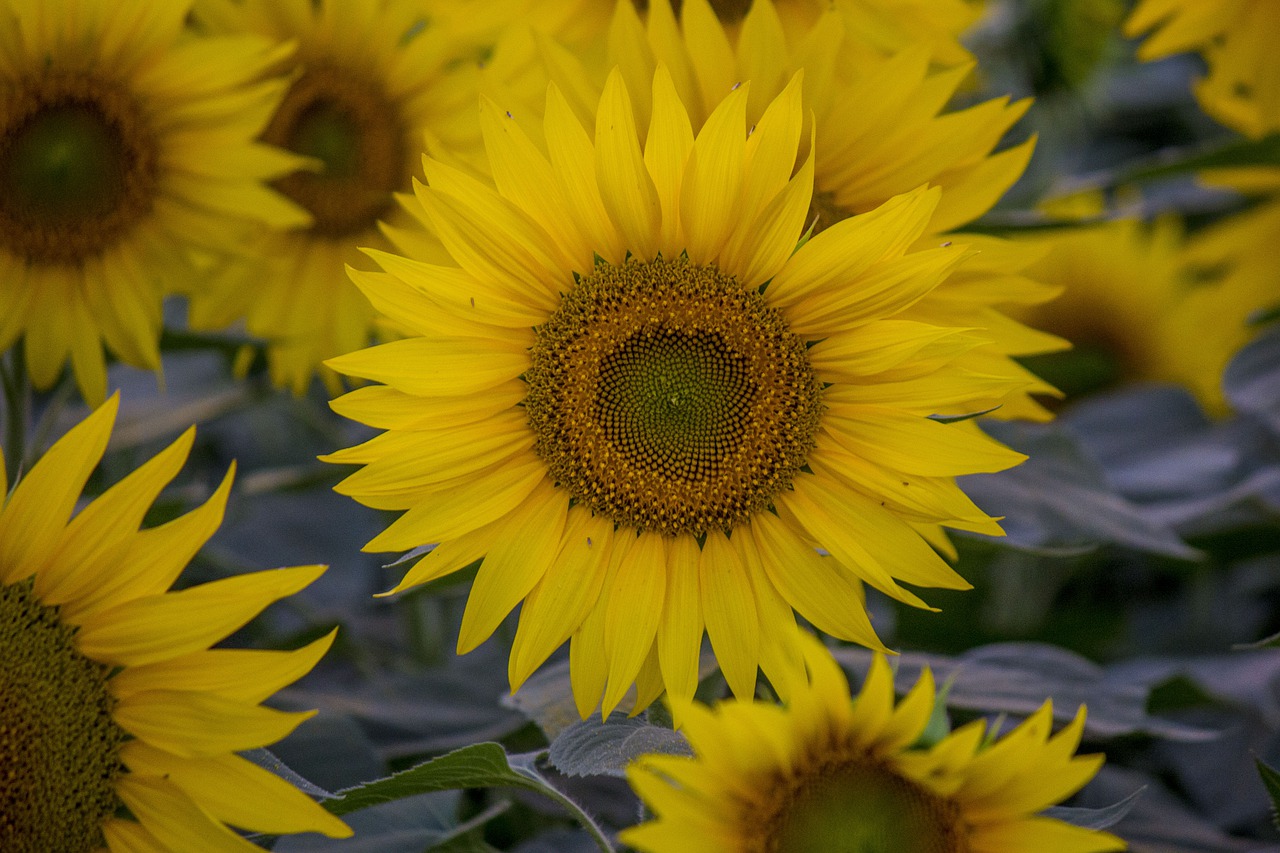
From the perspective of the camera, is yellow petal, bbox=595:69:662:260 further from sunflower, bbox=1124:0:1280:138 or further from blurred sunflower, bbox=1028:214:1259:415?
blurred sunflower, bbox=1028:214:1259:415

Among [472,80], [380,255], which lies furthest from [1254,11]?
[380,255]

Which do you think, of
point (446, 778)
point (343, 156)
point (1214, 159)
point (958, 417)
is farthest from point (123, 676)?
point (1214, 159)

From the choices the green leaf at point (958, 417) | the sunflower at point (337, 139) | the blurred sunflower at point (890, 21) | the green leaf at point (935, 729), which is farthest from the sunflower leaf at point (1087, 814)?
the sunflower at point (337, 139)

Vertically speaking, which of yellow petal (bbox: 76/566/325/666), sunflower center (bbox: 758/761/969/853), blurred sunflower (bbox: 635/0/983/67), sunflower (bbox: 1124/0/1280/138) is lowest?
sunflower center (bbox: 758/761/969/853)

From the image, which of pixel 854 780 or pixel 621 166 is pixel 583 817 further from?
pixel 621 166

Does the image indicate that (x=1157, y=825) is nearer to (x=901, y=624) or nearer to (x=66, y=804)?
(x=901, y=624)

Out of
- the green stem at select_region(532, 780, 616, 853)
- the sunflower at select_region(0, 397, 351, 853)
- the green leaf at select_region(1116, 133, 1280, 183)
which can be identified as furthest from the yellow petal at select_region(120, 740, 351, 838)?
the green leaf at select_region(1116, 133, 1280, 183)
